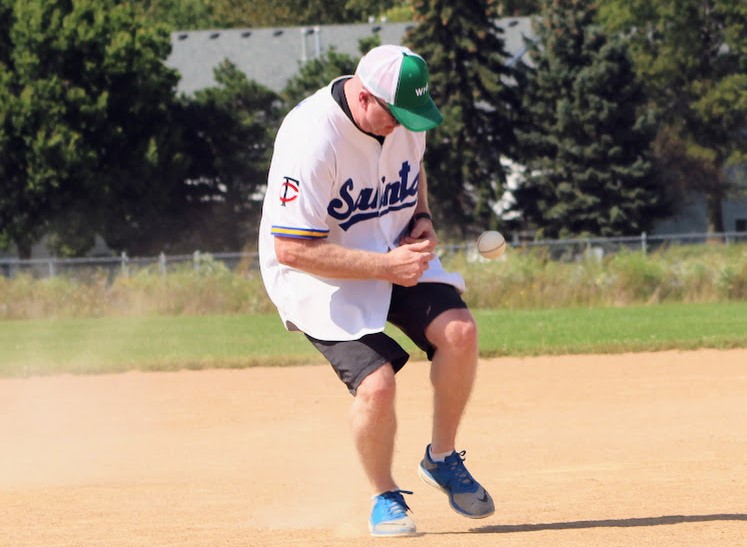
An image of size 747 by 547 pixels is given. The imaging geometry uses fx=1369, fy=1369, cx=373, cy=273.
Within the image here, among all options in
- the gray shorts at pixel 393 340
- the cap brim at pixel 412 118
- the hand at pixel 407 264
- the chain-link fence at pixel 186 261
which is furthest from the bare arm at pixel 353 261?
the chain-link fence at pixel 186 261

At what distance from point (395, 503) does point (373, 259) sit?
42.1 inches

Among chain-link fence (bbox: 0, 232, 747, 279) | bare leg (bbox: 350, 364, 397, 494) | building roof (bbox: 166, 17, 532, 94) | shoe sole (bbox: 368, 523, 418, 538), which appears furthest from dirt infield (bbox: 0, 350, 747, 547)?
building roof (bbox: 166, 17, 532, 94)

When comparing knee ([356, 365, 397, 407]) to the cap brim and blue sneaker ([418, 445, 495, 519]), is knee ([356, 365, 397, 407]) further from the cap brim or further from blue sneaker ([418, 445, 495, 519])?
the cap brim

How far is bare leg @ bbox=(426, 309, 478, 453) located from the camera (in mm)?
5809

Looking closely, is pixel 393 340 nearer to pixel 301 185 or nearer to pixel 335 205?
pixel 335 205

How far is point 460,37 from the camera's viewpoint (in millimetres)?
46406

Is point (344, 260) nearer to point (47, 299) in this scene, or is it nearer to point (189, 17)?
point (47, 299)

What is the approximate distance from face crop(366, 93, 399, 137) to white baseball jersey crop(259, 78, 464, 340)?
89 mm

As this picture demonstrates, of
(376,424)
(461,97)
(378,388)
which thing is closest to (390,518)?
(376,424)

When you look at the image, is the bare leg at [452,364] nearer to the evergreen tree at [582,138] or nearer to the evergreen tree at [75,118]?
the evergreen tree at [75,118]

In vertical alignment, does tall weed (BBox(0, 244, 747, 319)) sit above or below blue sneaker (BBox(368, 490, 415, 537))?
below

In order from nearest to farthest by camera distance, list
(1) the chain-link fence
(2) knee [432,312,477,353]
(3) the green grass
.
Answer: (2) knee [432,312,477,353], (3) the green grass, (1) the chain-link fence

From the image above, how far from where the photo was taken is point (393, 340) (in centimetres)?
591

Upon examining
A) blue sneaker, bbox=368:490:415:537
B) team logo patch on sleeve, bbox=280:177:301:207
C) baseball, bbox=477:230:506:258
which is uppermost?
team logo patch on sleeve, bbox=280:177:301:207
